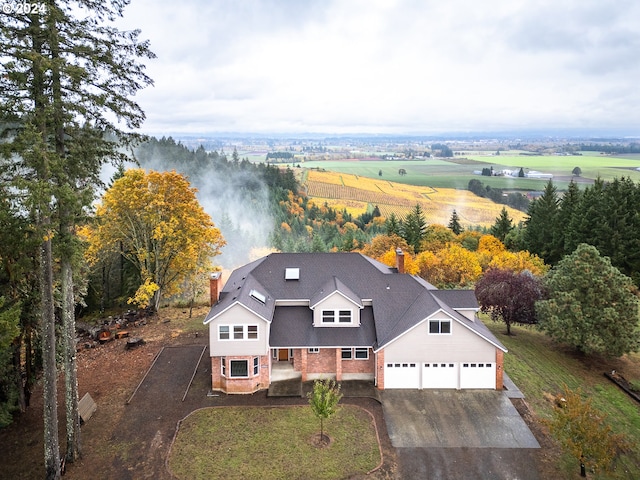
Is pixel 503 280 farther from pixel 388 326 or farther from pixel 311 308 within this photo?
pixel 311 308

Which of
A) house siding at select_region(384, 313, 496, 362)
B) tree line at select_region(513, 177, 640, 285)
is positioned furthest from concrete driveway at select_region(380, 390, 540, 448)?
tree line at select_region(513, 177, 640, 285)

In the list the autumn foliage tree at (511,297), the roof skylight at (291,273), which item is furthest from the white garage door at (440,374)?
the autumn foliage tree at (511,297)

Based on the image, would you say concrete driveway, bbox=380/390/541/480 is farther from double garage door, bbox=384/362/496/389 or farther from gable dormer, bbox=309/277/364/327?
gable dormer, bbox=309/277/364/327

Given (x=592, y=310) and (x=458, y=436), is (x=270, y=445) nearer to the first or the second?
(x=458, y=436)

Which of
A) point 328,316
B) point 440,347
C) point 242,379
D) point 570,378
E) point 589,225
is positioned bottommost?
point 570,378

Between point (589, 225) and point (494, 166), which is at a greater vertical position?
point (494, 166)

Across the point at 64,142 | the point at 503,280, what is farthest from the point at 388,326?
the point at 64,142

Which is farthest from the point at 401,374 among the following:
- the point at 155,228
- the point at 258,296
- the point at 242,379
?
the point at 155,228
